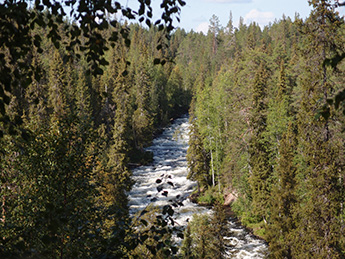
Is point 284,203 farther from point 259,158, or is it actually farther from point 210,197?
point 210,197

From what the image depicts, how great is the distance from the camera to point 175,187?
3647 cm

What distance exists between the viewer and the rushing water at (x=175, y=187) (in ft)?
79.6

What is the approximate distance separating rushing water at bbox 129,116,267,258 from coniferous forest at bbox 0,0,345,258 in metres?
1.55

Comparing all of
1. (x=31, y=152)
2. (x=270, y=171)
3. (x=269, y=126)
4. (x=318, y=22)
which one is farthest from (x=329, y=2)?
(x=270, y=171)

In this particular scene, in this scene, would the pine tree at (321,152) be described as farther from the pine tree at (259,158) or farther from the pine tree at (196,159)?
the pine tree at (196,159)

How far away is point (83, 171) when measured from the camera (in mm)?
8258

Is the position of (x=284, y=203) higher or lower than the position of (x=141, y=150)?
lower

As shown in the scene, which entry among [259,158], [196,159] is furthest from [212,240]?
[196,159]

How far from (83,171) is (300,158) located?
17871 mm

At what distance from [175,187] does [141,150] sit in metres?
15.0

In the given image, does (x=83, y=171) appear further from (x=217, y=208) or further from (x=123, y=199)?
(x=123, y=199)

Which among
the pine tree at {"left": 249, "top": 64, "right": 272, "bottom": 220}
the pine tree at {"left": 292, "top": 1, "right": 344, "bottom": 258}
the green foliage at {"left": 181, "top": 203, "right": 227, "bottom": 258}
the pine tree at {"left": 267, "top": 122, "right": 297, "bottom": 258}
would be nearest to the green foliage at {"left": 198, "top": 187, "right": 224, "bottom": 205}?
the pine tree at {"left": 249, "top": 64, "right": 272, "bottom": 220}

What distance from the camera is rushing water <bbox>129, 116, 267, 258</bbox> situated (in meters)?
24.3

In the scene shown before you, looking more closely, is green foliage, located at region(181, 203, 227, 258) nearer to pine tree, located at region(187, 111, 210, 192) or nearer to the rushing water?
the rushing water
